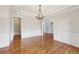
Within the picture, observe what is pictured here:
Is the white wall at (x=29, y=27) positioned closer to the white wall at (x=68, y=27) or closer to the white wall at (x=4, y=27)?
the white wall at (x=68, y=27)

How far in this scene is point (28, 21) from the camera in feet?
21.2

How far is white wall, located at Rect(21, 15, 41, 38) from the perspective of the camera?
6.27 m

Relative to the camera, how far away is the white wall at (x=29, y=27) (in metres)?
6.27

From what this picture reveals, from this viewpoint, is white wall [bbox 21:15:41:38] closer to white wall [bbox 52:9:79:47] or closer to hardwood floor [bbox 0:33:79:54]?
white wall [bbox 52:9:79:47]

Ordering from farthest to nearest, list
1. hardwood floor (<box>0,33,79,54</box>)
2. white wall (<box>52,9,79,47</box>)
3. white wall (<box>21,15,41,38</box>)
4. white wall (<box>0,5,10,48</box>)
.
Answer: white wall (<box>21,15,41,38</box>)
white wall (<box>52,9,79,47</box>)
white wall (<box>0,5,10,48</box>)
hardwood floor (<box>0,33,79,54</box>)

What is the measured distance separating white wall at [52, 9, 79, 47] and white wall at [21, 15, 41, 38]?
144cm

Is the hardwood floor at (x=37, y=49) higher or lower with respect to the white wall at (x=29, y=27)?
lower

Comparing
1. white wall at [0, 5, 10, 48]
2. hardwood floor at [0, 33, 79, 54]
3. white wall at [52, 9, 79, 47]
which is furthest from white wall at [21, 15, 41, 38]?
white wall at [0, 5, 10, 48]

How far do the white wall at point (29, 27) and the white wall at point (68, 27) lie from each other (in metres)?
1.44

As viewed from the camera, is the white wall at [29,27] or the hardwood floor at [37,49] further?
the white wall at [29,27]

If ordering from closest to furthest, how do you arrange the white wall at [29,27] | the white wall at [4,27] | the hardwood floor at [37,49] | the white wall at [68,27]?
the hardwood floor at [37,49] → the white wall at [4,27] → the white wall at [68,27] → the white wall at [29,27]

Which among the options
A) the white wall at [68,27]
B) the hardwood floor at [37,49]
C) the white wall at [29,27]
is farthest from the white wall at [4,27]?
the white wall at [68,27]
